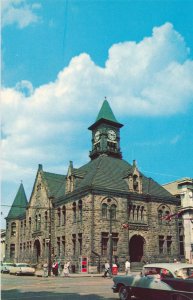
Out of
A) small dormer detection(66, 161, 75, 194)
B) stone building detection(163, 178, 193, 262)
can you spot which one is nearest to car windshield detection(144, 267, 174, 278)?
small dormer detection(66, 161, 75, 194)

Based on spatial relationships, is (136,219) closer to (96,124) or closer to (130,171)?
(130,171)

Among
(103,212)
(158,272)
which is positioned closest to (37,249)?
(103,212)

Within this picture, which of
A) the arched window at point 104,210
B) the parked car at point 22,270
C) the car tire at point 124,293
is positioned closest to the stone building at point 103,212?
the arched window at point 104,210

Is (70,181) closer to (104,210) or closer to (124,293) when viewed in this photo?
(104,210)

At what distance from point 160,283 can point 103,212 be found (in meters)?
28.7

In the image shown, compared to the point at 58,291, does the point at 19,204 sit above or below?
above

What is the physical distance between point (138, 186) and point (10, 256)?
95.0ft

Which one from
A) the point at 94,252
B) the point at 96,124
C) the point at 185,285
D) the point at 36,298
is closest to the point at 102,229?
the point at 94,252

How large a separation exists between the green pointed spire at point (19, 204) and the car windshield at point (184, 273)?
51.5 metres

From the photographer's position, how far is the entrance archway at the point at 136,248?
1775 inches

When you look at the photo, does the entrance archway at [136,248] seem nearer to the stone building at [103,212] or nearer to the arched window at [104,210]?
the stone building at [103,212]

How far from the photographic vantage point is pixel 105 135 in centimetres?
5406

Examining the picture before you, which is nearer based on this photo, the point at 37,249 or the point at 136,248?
the point at 136,248

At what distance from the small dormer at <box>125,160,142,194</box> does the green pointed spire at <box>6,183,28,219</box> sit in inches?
959
